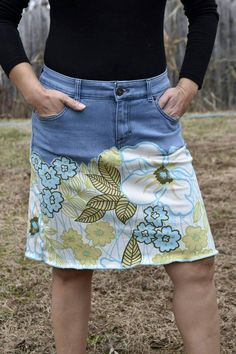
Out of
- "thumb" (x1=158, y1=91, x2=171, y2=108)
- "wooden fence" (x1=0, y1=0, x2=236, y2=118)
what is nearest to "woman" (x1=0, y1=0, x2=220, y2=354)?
"thumb" (x1=158, y1=91, x2=171, y2=108)

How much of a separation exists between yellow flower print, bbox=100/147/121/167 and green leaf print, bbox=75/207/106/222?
14 centimetres

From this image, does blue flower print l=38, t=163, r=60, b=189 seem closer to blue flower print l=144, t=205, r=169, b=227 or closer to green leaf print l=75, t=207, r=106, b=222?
green leaf print l=75, t=207, r=106, b=222

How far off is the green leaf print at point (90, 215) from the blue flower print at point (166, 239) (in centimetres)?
16

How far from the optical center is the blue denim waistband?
69.6 inches

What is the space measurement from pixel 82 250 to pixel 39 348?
73 centimetres

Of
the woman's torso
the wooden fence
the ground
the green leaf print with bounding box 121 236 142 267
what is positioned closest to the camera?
the woman's torso

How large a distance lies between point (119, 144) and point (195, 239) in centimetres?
32

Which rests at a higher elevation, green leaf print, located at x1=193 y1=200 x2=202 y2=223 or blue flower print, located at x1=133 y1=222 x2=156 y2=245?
green leaf print, located at x1=193 y1=200 x2=202 y2=223

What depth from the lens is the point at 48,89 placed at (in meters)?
1.81

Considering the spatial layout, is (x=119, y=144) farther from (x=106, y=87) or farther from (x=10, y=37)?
(x=10, y=37)

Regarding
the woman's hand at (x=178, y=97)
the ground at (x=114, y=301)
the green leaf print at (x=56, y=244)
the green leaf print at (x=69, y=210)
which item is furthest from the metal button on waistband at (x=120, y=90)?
the ground at (x=114, y=301)

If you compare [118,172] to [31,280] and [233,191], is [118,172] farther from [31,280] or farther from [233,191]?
[233,191]

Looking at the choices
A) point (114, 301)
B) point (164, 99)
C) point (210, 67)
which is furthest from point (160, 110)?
point (210, 67)

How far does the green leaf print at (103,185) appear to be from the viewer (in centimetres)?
182
